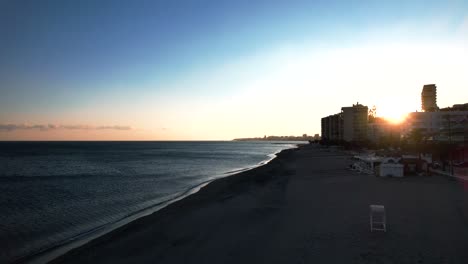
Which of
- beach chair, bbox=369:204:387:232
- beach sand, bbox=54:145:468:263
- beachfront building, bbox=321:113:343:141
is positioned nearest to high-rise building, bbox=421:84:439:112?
beachfront building, bbox=321:113:343:141

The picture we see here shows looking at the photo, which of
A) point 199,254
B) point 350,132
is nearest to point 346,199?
point 199,254

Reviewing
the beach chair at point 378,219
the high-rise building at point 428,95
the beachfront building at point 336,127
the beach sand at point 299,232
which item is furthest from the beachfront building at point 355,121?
the beach chair at point 378,219

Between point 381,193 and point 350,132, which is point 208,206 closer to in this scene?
point 381,193

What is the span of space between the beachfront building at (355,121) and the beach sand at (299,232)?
135m

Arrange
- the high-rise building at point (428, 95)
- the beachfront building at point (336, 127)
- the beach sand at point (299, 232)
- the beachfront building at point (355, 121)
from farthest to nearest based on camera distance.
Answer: the beachfront building at point (336, 127) < the beachfront building at point (355, 121) < the high-rise building at point (428, 95) < the beach sand at point (299, 232)

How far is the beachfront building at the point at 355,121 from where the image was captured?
14893 centimetres

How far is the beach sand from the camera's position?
985 centimetres

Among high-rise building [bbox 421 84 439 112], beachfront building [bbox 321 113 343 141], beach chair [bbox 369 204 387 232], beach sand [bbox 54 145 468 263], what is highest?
high-rise building [bbox 421 84 439 112]

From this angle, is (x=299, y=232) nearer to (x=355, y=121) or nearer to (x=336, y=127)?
(x=355, y=121)

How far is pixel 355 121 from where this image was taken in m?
152

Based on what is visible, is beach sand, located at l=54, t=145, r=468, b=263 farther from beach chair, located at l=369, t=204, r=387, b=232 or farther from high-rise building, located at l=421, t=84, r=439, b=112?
high-rise building, located at l=421, t=84, r=439, b=112

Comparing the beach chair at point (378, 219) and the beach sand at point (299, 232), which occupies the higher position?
the beach chair at point (378, 219)

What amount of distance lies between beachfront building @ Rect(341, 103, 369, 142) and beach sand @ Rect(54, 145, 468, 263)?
13492 cm

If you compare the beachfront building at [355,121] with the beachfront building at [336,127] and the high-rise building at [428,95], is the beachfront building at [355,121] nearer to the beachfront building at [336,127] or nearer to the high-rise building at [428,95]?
the beachfront building at [336,127]
